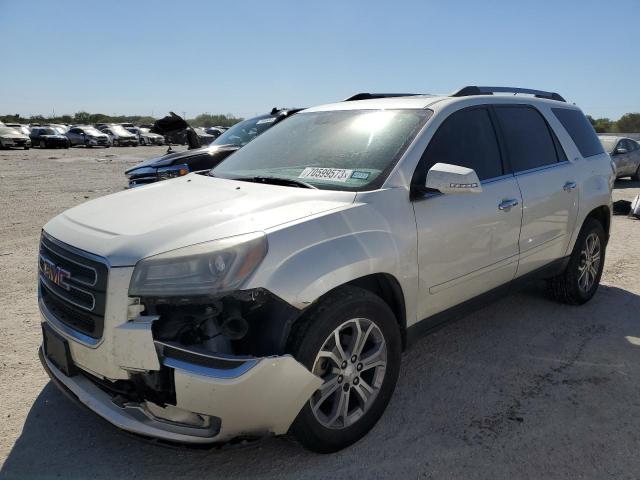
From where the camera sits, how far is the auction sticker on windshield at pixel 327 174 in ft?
10.1

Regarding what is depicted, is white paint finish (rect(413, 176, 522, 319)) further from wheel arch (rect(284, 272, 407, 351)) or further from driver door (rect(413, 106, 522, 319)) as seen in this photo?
wheel arch (rect(284, 272, 407, 351))

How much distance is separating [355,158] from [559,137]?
229cm

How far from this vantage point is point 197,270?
7.67 feet

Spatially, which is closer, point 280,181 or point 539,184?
point 280,181

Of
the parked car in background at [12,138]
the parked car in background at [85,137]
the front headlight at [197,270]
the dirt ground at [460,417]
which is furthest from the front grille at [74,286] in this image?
the parked car in background at [85,137]

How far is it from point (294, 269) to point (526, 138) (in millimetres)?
2632

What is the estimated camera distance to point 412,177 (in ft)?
10.1

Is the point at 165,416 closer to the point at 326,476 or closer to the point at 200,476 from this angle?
the point at 200,476

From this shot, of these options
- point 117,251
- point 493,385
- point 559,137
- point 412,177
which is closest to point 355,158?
point 412,177

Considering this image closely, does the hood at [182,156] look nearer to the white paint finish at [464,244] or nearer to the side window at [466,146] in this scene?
the side window at [466,146]

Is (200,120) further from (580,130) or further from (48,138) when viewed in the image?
(580,130)

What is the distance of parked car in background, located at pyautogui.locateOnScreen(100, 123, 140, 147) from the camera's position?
41.4 m

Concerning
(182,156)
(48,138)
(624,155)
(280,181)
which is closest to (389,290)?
(280,181)

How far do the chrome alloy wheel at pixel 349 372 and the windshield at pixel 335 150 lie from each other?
2.70ft
